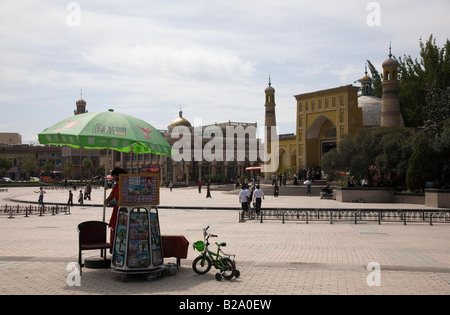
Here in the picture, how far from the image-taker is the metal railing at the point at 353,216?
20.4 meters

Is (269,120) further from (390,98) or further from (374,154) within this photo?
(374,154)

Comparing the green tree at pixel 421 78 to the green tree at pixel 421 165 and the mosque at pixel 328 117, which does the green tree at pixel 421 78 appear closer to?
the mosque at pixel 328 117

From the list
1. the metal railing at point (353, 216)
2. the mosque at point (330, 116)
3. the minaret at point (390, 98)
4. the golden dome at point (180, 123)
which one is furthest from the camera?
the golden dome at point (180, 123)

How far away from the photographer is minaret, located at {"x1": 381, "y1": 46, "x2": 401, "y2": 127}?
48.3m

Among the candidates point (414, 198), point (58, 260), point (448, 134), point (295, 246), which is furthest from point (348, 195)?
point (58, 260)

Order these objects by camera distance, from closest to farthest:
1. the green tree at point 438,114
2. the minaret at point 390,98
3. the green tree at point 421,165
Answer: the green tree at point 421,165 < the green tree at point 438,114 < the minaret at point 390,98

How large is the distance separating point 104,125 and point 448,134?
90.3 feet

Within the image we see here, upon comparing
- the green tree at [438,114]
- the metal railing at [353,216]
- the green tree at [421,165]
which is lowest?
the metal railing at [353,216]

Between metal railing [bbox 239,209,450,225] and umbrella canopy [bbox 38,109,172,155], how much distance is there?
37.3 ft

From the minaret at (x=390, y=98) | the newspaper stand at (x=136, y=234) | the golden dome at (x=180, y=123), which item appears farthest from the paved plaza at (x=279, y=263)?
the golden dome at (x=180, y=123)

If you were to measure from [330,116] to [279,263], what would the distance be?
46.3 meters

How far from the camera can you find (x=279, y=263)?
1094 cm

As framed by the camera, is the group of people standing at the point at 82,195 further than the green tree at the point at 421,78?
No
